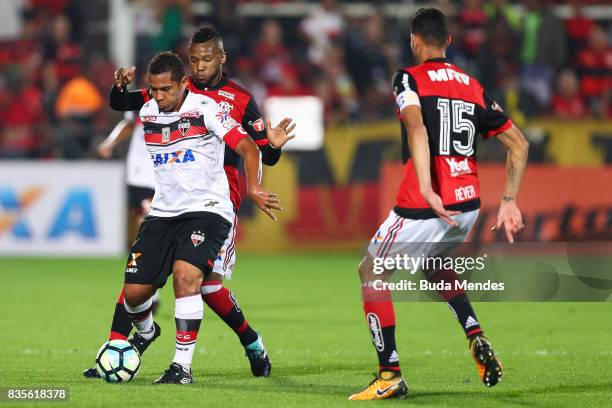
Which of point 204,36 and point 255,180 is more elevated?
point 204,36

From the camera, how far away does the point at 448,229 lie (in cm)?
738

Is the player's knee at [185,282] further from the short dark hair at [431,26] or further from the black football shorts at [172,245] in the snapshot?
the short dark hair at [431,26]

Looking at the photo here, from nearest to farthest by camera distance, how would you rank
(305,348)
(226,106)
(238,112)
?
1. (226,106)
2. (238,112)
3. (305,348)

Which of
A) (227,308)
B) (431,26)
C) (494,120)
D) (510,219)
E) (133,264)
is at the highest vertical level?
(431,26)

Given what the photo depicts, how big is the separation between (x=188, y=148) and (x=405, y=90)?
1503mm

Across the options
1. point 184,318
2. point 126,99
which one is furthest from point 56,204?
point 184,318

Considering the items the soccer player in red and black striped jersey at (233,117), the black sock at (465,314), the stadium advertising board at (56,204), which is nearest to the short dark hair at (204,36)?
the soccer player in red and black striped jersey at (233,117)

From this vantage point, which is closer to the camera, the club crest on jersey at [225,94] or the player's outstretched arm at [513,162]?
the player's outstretched arm at [513,162]

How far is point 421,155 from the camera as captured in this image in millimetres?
7078

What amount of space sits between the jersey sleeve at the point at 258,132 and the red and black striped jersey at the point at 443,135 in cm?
119

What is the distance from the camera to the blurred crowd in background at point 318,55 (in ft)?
63.3

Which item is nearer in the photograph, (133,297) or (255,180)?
(255,180)

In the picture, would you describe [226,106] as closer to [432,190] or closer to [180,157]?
[180,157]

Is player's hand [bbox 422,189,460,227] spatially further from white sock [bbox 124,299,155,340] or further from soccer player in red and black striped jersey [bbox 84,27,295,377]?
white sock [bbox 124,299,155,340]
